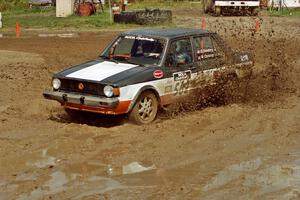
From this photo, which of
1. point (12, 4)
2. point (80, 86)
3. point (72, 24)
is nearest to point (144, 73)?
point (80, 86)

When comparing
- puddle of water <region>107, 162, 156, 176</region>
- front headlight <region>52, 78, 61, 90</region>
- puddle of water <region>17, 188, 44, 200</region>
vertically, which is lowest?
puddle of water <region>107, 162, 156, 176</region>

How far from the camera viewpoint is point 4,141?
28.1ft

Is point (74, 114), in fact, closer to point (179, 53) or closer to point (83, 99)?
point (83, 99)

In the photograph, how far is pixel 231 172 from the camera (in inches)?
280

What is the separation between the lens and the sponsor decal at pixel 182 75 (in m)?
9.88

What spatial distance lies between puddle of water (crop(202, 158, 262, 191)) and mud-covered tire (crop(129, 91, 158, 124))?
237cm

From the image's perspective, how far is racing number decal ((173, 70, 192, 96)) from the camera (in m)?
9.91

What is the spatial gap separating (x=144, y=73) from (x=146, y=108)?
58 centimetres

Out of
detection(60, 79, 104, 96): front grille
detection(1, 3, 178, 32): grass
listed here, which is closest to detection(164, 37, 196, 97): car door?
detection(60, 79, 104, 96): front grille

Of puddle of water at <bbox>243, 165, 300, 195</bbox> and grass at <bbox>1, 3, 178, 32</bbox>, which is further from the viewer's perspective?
grass at <bbox>1, 3, 178, 32</bbox>

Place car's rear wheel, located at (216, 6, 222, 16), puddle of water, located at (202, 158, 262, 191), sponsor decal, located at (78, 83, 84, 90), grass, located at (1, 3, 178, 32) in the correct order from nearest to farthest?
puddle of water, located at (202, 158, 262, 191), sponsor decal, located at (78, 83, 84, 90), grass, located at (1, 3, 178, 32), car's rear wheel, located at (216, 6, 222, 16)

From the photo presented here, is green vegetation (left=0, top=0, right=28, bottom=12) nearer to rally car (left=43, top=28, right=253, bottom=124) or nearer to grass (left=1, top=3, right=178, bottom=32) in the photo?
grass (left=1, top=3, right=178, bottom=32)

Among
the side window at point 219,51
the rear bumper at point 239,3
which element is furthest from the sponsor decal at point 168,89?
the rear bumper at point 239,3

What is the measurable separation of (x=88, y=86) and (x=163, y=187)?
3.15 meters
